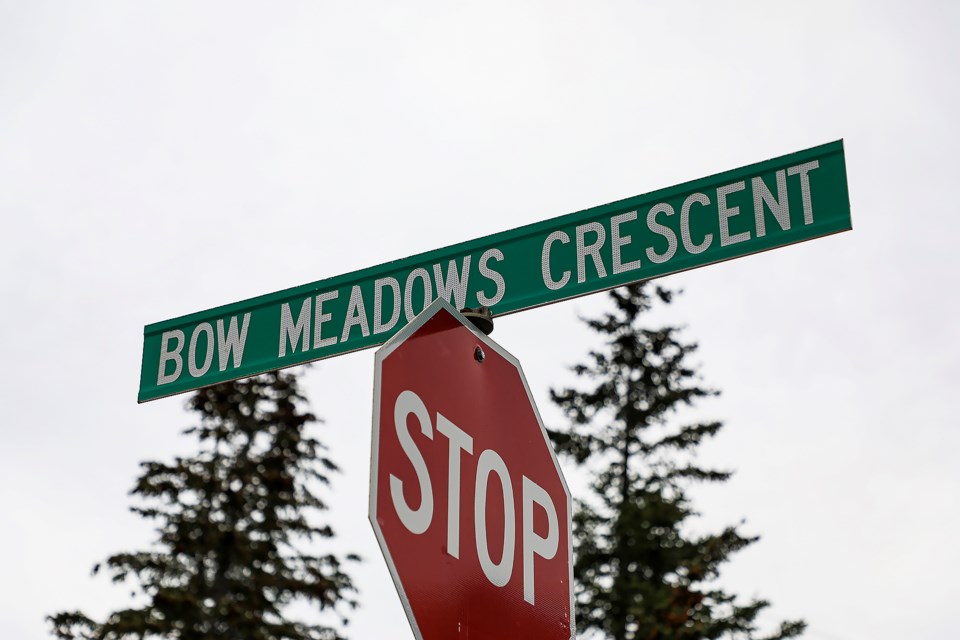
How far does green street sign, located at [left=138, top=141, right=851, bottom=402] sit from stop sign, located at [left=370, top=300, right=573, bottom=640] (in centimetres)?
70

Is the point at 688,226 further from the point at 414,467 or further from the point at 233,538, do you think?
the point at 233,538

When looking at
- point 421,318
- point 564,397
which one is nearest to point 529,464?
point 421,318

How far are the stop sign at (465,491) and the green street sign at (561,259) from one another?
70 centimetres

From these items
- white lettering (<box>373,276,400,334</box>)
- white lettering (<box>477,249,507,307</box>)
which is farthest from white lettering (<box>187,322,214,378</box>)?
white lettering (<box>477,249,507,307</box>)

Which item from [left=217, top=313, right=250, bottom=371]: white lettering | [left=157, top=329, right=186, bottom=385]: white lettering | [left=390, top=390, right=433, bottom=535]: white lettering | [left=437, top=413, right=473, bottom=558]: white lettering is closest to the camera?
[left=390, top=390, right=433, bottom=535]: white lettering

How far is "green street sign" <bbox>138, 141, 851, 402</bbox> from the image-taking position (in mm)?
3953

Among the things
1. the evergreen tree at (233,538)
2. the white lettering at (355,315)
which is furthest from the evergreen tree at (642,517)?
the white lettering at (355,315)

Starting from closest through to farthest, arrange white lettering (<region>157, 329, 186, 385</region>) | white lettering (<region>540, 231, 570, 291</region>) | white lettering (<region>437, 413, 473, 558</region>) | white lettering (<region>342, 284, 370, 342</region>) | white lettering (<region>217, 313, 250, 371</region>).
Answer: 1. white lettering (<region>437, 413, 473, 558</region>)
2. white lettering (<region>540, 231, 570, 291</region>)
3. white lettering (<region>342, 284, 370, 342</region>)
4. white lettering (<region>217, 313, 250, 371</region>)
5. white lettering (<region>157, 329, 186, 385</region>)

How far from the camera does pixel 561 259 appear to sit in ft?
13.5

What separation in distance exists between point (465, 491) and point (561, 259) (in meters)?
1.40

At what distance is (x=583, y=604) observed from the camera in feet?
91.9

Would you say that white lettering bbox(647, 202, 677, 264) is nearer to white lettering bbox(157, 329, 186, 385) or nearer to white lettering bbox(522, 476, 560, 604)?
white lettering bbox(522, 476, 560, 604)

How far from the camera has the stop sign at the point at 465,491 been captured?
2.58 m

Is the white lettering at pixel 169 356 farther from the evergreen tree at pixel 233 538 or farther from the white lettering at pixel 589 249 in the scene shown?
the evergreen tree at pixel 233 538
